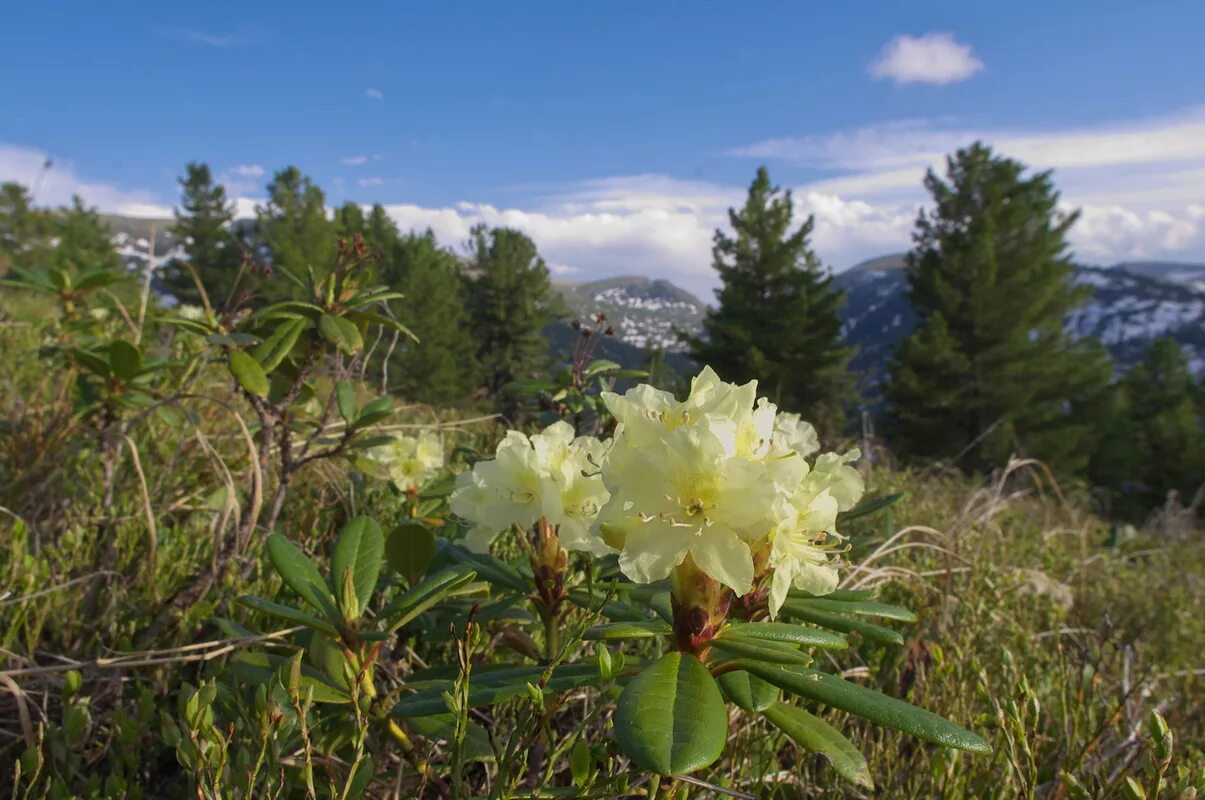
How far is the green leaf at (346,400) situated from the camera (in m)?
1.92

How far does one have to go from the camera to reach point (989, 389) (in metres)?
20.0

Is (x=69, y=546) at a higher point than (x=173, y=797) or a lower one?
higher

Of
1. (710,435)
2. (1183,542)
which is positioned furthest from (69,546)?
(1183,542)

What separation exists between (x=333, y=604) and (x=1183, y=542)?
8027 mm

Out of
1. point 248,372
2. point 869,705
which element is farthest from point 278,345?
point 869,705

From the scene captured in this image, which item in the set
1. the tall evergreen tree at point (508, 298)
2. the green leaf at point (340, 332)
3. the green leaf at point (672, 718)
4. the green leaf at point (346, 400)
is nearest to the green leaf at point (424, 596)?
the green leaf at point (672, 718)

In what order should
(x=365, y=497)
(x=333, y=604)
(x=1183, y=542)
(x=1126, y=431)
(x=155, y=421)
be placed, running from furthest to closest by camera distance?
(x=1126, y=431)
(x=1183, y=542)
(x=155, y=421)
(x=365, y=497)
(x=333, y=604)

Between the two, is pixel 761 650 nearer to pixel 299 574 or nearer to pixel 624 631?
pixel 624 631

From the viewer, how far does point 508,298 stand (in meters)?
28.2

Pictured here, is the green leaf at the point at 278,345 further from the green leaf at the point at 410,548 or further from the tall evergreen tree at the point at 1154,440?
the tall evergreen tree at the point at 1154,440

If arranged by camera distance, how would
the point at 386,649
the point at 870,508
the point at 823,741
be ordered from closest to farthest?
the point at 823,741 < the point at 870,508 < the point at 386,649

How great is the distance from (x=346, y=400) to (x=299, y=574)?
0.82 m

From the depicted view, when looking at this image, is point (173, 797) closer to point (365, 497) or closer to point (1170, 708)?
point (365, 497)

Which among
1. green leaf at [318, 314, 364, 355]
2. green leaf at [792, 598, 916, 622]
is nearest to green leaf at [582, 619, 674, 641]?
green leaf at [792, 598, 916, 622]
